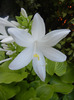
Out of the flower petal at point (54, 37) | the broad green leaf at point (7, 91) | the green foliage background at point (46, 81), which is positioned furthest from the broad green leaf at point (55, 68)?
the flower petal at point (54, 37)

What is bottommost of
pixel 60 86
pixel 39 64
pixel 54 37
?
pixel 60 86

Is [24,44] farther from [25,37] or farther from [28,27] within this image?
[28,27]

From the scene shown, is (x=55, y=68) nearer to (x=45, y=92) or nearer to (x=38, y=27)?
(x=45, y=92)

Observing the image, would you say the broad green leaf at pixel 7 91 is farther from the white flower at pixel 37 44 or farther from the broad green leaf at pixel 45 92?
the white flower at pixel 37 44

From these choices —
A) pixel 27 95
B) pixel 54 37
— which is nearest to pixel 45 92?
Answer: pixel 27 95

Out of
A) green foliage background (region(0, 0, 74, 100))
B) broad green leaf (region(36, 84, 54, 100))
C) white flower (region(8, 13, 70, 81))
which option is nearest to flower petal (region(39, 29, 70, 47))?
white flower (region(8, 13, 70, 81))

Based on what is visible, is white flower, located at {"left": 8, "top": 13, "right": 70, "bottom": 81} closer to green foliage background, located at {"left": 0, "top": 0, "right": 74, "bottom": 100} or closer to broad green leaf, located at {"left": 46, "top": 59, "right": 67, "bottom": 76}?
green foliage background, located at {"left": 0, "top": 0, "right": 74, "bottom": 100}
